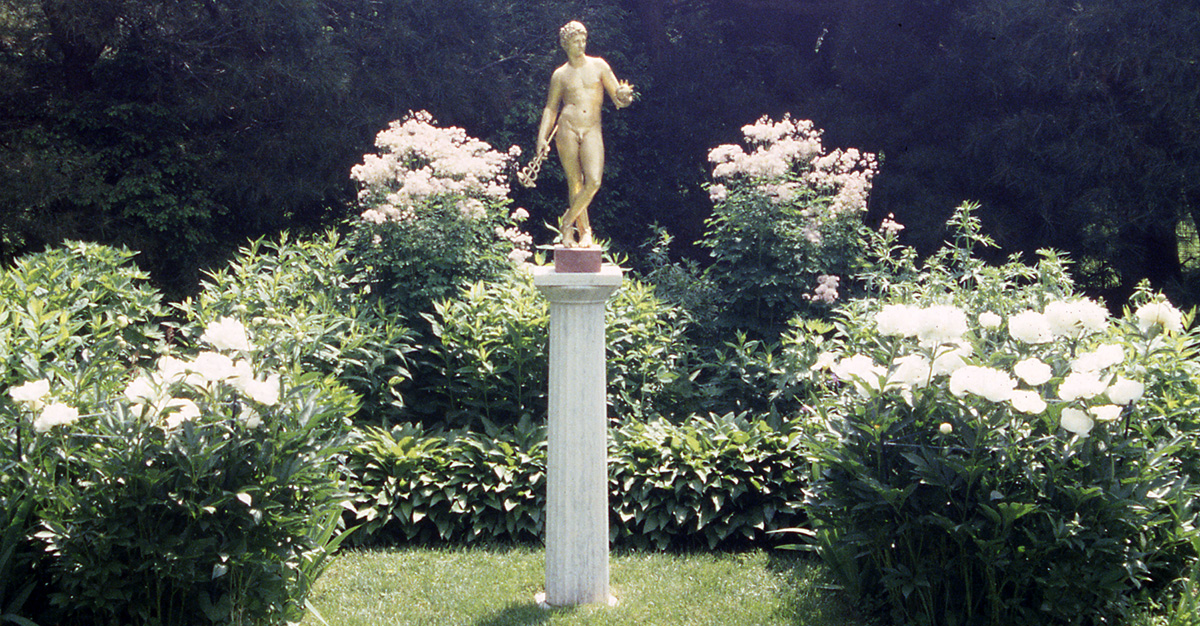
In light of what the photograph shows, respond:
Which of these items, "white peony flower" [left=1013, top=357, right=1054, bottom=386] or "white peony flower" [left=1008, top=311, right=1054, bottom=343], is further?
"white peony flower" [left=1008, top=311, right=1054, bottom=343]

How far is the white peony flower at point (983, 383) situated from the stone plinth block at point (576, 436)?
1314mm

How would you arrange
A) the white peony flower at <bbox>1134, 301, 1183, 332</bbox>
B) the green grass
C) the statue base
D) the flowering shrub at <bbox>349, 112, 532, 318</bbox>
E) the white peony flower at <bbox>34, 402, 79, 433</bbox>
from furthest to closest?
the flowering shrub at <bbox>349, 112, 532, 318</bbox>
the green grass
the statue base
the white peony flower at <bbox>1134, 301, 1183, 332</bbox>
the white peony flower at <bbox>34, 402, 79, 433</bbox>

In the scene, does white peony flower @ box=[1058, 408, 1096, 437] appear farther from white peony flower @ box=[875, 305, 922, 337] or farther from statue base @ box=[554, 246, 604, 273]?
statue base @ box=[554, 246, 604, 273]

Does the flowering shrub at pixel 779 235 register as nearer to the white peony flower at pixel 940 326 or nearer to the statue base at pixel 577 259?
the statue base at pixel 577 259


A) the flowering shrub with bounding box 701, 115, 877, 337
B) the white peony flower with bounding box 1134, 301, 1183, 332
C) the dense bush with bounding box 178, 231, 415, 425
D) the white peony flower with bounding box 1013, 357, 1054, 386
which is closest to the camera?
the white peony flower with bounding box 1013, 357, 1054, 386

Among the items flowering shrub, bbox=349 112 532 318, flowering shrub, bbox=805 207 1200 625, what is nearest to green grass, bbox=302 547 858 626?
flowering shrub, bbox=805 207 1200 625

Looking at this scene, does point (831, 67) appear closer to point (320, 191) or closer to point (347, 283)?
point (320, 191)

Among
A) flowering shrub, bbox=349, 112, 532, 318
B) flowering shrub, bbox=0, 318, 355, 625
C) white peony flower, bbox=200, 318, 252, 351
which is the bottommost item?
flowering shrub, bbox=0, 318, 355, 625

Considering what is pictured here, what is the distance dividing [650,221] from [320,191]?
4575 mm

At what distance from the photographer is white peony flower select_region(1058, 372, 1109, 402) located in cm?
323

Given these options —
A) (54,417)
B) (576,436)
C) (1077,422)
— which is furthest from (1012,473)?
(54,417)

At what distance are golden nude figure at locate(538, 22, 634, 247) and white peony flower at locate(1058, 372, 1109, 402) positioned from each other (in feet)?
6.09

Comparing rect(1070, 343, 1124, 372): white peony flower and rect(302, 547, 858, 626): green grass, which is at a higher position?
rect(1070, 343, 1124, 372): white peony flower

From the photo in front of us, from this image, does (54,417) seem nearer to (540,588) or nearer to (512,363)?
(540,588)
